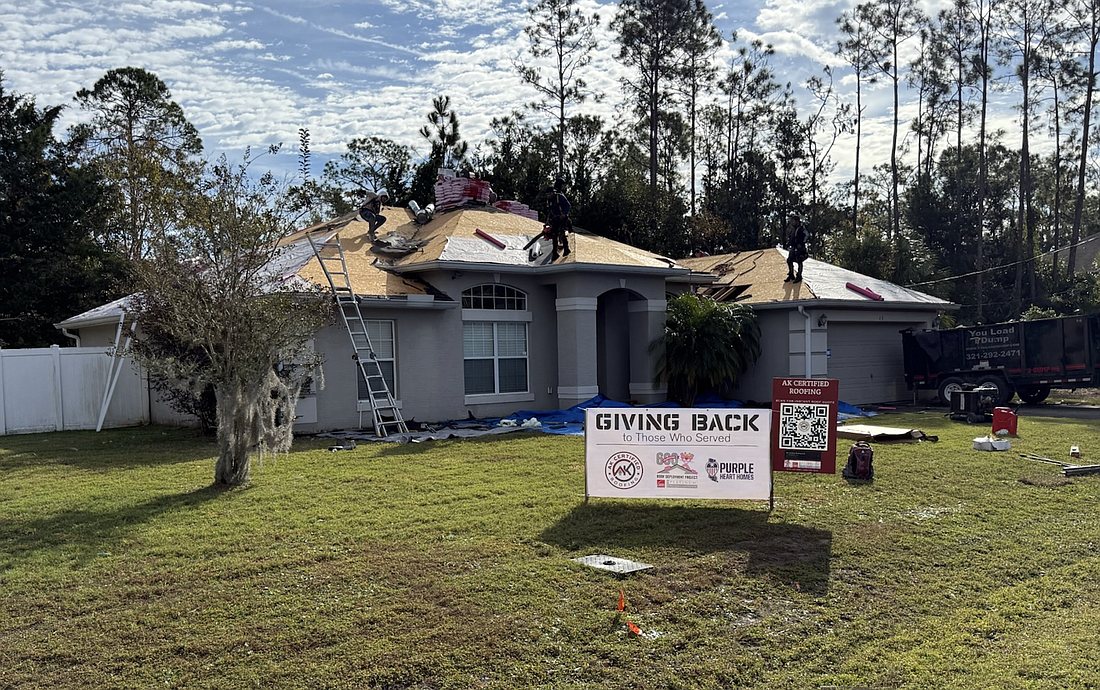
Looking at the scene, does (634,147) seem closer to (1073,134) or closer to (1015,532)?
(1073,134)

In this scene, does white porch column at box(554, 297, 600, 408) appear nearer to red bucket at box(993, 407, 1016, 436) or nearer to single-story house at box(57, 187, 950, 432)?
single-story house at box(57, 187, 950, 432)

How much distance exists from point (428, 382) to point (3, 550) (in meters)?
10.6

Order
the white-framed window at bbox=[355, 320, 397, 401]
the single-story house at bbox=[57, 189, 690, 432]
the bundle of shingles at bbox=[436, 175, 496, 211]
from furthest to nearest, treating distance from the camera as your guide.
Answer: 1. the bundle of shingles at bbox=[436, 175, 496, 211]
2. the white-framed window at bbox=[355, 320, 397, 401]
3. the single-story house at bbox=[57, 189, 690, 432]

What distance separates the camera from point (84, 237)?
27.5 meters

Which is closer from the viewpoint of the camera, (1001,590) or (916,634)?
(916,634)

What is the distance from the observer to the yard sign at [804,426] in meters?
10.4

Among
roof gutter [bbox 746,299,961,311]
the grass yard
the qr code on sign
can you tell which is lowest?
the grass yard

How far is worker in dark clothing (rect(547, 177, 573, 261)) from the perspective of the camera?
64.7 ft

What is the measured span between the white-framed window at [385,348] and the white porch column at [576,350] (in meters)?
3.90

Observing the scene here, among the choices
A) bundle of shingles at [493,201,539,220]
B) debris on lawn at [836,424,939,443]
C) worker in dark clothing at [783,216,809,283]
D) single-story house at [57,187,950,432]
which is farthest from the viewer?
bundle of shingles at [493,201,539,220]

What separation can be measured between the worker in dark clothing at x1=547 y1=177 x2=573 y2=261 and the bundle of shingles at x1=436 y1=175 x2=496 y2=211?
430 cm

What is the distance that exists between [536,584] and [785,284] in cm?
1741

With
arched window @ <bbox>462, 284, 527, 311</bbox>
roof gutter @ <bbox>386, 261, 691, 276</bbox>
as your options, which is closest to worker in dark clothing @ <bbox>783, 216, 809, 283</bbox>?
roof gutter @ <bbox>386, 261, 691, 276</bbox>

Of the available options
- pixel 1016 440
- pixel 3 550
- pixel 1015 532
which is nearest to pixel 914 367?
pixel 1016 440
